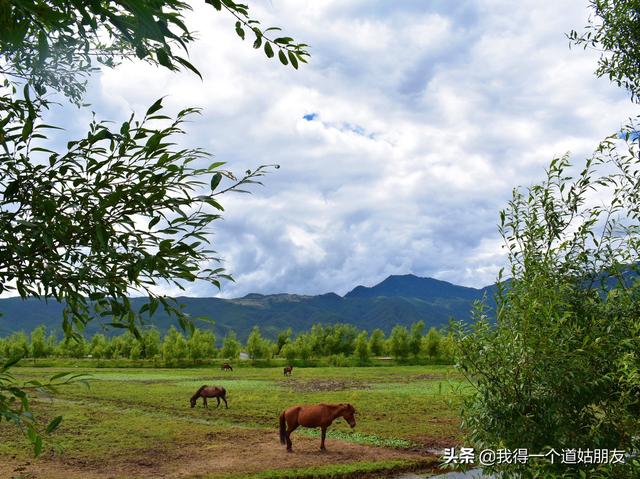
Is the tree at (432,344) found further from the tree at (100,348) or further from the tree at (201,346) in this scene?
the tree at (100,348)

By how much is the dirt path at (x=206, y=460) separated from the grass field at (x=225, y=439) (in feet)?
0.11

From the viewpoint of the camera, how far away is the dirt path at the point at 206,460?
15.4 m

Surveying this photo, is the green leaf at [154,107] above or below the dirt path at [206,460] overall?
above

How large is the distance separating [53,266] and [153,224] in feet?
2.14

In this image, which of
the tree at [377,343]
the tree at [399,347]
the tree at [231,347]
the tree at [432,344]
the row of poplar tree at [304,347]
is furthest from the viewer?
the tree at [231,347]

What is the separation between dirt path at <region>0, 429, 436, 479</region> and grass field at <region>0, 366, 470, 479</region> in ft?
0.11

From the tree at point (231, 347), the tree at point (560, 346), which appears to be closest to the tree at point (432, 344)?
the tree at point (231, 347)

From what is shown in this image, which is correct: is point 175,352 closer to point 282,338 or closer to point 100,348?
point 100,348

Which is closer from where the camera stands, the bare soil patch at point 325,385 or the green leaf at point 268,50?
the green leaf at point 268,50

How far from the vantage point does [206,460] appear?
16.8 meters

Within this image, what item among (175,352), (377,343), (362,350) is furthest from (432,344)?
(175,352)

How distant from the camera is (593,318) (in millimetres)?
5945

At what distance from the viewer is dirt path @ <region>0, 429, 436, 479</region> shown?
1536 centimetres

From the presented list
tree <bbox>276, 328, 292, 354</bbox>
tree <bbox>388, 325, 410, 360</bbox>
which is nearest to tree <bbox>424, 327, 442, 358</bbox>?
tree <bbox>388, 325, 410, 360</bbox>
